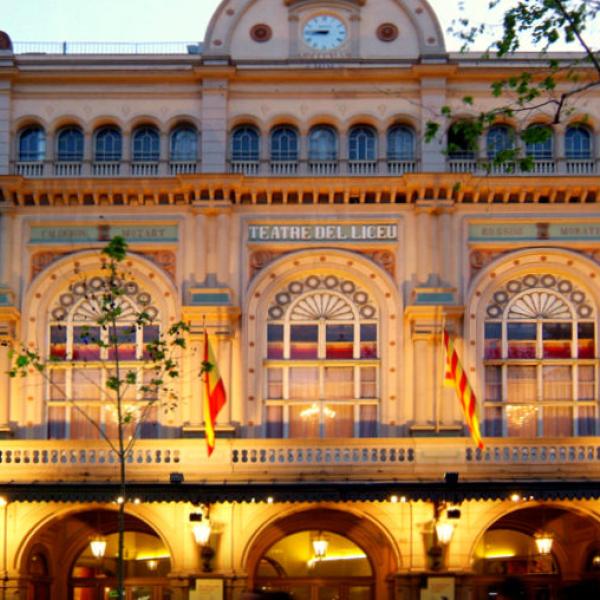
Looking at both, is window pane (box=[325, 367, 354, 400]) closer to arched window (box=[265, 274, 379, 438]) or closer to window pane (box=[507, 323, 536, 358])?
arched window (box=[265, 274, 379, 438])

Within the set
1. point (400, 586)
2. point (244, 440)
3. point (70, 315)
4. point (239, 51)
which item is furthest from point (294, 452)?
point (239, 51)

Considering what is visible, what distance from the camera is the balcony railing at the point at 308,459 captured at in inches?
1484

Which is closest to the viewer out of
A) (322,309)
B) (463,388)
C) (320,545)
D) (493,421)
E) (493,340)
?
(463,388)

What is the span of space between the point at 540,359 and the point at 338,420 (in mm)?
5483

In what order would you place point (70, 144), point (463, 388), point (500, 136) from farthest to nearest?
point (70, 144)
point (500, 136)
point (463, 388)

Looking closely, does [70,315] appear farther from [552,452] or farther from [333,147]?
[552,452]

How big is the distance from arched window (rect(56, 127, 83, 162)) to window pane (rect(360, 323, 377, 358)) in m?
8.89

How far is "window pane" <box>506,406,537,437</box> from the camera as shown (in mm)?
40219

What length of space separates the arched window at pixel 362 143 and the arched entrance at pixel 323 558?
951 cm

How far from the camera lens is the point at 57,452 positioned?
38.0 m

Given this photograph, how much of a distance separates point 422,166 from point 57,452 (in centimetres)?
1195

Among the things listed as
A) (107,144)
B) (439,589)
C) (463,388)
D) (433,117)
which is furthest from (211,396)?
(433,117)

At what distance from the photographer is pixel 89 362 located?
40.5m

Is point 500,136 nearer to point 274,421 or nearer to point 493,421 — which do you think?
point 493,421
